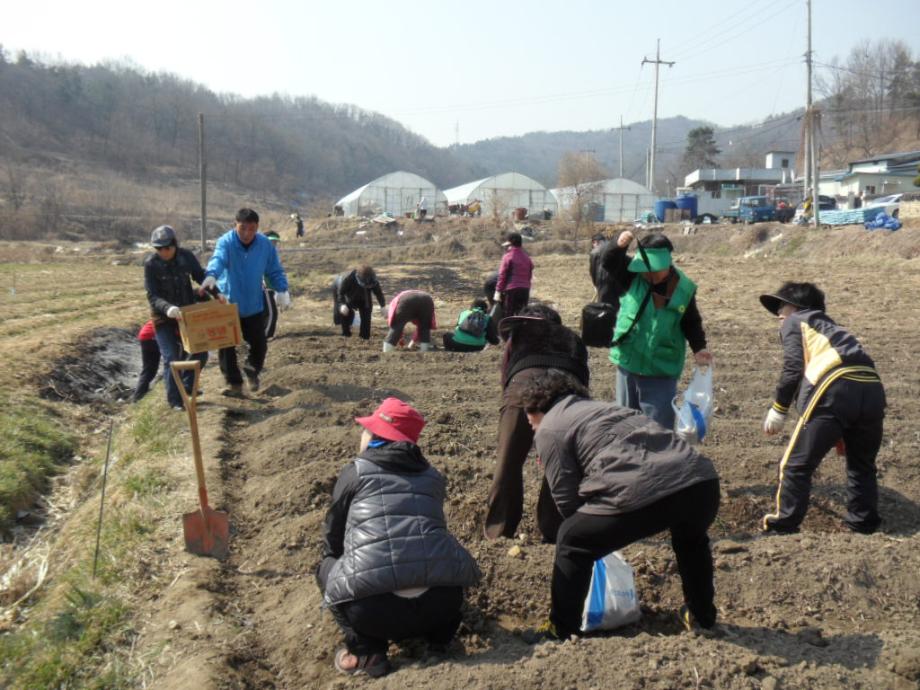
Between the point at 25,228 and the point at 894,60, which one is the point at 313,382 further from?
the point at 894,60

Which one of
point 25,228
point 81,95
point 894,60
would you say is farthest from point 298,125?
point 25,228

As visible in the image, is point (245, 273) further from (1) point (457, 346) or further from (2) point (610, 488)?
(2) point (610, 488)

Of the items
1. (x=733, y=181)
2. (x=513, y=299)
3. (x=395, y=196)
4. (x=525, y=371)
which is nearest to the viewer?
(x=525, y=371)

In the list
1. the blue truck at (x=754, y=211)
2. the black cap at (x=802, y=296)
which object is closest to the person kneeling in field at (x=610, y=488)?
the black cap at (x=802, y=296)

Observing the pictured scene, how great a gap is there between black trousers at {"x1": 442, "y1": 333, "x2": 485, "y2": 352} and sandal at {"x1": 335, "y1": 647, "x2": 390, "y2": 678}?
706 cm

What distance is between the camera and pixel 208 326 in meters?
6.56

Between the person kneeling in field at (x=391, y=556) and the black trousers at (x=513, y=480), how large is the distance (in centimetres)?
95

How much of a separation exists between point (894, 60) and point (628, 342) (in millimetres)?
93615

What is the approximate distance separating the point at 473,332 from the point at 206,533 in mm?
5956

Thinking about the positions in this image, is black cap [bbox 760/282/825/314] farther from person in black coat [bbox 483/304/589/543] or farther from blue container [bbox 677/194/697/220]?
blue container [bbox 677/194/697/220]

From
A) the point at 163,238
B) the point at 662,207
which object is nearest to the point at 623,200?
the point at 662,207

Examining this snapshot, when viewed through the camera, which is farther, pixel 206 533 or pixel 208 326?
pixel 208 326

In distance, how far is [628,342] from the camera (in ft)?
15.5

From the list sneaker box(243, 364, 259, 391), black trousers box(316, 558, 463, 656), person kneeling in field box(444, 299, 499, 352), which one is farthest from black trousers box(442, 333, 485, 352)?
black trousers box(316, 558, 463, 656)
